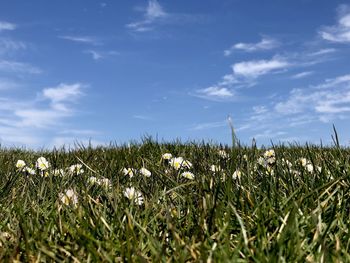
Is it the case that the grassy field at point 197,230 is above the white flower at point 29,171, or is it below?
below

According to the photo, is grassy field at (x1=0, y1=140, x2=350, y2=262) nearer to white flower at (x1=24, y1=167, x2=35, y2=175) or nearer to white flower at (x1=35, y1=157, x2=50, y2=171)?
white flower at (x1=24, y1=167, x2=35, y2=175)

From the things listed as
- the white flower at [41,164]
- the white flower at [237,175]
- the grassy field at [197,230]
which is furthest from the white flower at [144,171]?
the white flower at [41,164]

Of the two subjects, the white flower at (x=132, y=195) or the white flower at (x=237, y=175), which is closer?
the white flower at (x=132, y=195)

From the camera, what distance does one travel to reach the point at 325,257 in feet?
7.39

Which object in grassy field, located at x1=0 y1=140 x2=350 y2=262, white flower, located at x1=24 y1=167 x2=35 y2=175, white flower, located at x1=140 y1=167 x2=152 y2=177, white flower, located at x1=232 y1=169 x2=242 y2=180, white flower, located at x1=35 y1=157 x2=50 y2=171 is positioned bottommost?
grassy field, located at x1=0 y1=140 x2=350 y2=262

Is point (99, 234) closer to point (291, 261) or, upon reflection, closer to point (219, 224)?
point (219, 224)

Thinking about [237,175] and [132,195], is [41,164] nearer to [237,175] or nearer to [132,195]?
[132,195]

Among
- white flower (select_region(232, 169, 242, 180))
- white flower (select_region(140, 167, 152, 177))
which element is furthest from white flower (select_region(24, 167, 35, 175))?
white flower (select_region(232, 169, 242, 180))

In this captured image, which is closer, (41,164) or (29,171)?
(29,171)

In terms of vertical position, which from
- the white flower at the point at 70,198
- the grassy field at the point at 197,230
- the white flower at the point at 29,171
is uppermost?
the white flower at the point at 29,171

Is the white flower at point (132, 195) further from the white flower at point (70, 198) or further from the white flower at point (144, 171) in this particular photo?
the white flower at point (144, 171)

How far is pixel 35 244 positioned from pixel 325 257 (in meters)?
1.48

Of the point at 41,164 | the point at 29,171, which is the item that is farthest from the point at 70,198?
the point at 41,164

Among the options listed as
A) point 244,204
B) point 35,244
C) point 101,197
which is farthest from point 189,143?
point 35,244
